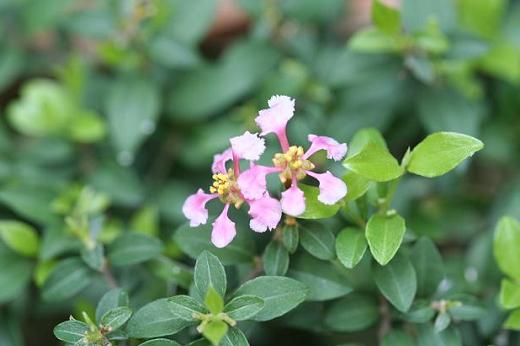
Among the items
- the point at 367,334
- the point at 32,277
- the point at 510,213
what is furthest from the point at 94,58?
the point at 510,213

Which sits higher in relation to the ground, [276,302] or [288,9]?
[288,9]

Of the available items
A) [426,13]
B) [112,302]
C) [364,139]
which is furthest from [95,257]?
[426,13]

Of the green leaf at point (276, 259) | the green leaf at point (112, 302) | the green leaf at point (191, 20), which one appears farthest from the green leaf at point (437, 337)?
the green leaf at point (191, 20)

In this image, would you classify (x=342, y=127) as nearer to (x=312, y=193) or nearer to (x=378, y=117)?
(x=378, y=117)

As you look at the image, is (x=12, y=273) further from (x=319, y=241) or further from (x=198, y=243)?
(x=319, y=241)

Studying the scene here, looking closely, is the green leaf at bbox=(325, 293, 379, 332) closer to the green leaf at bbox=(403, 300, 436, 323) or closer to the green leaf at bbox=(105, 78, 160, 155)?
the green leaf at bbox=(403, 300, 436, 323)

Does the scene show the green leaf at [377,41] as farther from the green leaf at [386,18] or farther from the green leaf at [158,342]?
the green leaf at [158,342]
